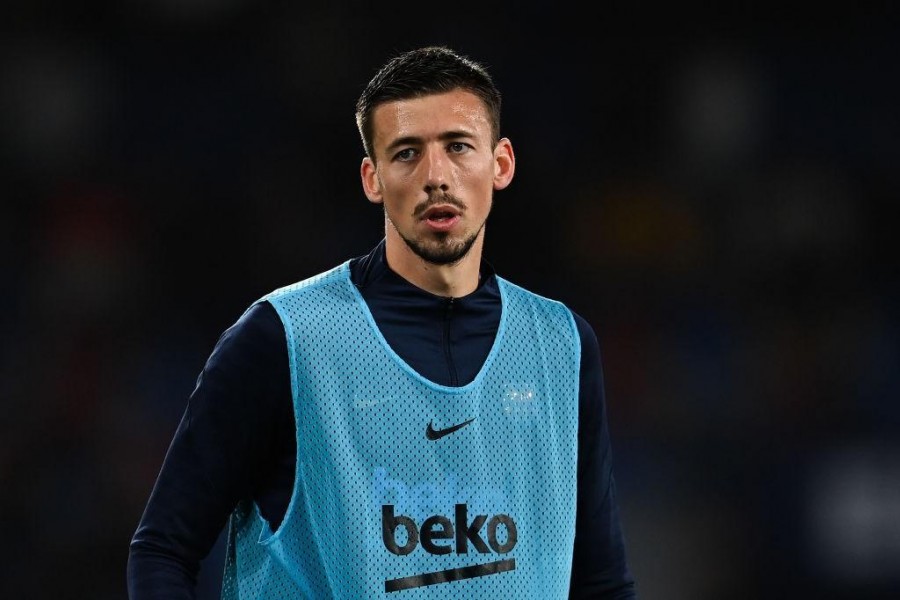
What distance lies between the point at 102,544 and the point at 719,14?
10.5 ft

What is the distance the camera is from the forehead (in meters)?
1.79

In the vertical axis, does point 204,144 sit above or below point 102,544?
above

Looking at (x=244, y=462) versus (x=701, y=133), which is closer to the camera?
(x=244, y=462)

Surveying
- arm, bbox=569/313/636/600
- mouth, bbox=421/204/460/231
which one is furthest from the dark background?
mouth, bbox=421/204/460/231

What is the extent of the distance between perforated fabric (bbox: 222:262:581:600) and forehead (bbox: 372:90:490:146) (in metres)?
0.25

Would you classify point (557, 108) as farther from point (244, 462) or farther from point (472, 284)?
point (244, 462)

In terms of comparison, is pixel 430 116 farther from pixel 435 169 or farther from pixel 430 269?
pixel 430 269

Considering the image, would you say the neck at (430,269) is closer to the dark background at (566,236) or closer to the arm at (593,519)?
the arm at (593,519)

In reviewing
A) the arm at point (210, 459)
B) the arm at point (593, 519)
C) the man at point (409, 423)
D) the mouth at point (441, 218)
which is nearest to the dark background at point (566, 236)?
the arm at point (593, 519)

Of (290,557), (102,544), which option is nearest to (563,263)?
(102,544)

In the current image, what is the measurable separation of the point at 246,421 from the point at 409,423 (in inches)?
9.7

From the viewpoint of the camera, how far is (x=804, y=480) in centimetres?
431

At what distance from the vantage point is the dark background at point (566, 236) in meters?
4.21

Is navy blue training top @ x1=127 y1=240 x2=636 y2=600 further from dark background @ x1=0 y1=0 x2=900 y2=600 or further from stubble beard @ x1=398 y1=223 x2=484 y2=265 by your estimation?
dark background @ x1=0 y1=0 x2=900 y2=600
